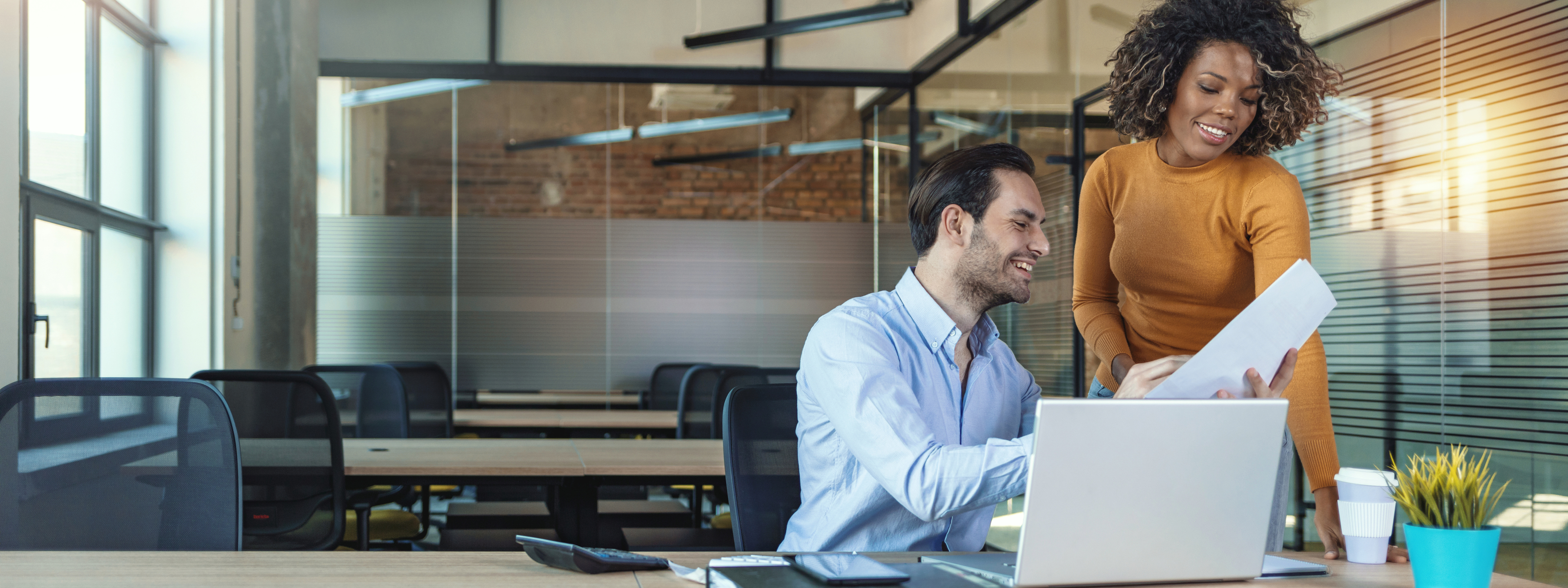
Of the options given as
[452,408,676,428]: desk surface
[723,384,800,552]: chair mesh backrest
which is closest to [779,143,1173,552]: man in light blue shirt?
[723,384,800,552]: chair mesh backrest

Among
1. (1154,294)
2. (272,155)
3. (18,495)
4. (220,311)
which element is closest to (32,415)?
(18,495)

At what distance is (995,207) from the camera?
1690 millimetres

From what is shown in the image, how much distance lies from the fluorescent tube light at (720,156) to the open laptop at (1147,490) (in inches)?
224

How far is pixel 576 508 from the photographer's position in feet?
9.50

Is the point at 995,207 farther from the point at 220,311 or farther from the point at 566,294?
the point at 566,294

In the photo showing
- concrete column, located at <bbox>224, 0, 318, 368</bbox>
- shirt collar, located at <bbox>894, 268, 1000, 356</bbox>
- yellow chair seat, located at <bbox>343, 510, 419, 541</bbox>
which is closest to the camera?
shirt collar, located at <bbox>894, 268, 1000, 356</bbox>

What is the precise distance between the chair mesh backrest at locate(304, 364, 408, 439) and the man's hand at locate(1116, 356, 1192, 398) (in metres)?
3.25

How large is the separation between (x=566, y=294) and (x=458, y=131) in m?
1.17

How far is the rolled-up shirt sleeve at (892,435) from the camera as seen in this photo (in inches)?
51.6

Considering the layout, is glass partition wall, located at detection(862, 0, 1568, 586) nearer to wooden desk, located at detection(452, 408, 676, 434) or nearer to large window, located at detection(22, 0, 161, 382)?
wooden desk, located at detection(452, 408, 676, 434)

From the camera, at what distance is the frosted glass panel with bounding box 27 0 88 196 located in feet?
11.1

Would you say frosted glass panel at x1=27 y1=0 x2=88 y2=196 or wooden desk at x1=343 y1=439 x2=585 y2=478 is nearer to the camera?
wooden desk at x1=343 y1=439 x2=585 y2=478

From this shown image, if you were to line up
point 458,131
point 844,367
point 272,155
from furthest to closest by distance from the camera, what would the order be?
point 458,131
point 272,155
point 844,367

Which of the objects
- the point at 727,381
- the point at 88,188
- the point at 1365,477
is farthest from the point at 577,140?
the point at 1365,477
